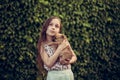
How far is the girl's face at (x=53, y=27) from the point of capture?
15.6 feet

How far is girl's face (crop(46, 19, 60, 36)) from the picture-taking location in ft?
15.6

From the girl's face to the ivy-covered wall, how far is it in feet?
6.64

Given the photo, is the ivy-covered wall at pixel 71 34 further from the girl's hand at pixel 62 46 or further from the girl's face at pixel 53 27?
the girl's hand at pixel 62 46

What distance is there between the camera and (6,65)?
22.3ft

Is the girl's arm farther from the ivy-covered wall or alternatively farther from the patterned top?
the ivy-covered wall

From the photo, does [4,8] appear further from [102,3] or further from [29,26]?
[102,3]

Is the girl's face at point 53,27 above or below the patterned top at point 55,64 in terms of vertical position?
above

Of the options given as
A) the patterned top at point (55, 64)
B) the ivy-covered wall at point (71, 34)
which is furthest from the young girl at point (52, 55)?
the ivy-covered wall at point (71, 34)

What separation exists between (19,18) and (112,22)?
1947 mm

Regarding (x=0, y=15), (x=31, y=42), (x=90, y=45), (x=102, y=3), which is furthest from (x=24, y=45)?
(x=102, y=3)

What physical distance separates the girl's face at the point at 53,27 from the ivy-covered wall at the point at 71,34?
Result: 6.64 feet

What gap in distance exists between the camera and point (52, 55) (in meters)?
4.64

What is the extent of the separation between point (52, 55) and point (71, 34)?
251cm

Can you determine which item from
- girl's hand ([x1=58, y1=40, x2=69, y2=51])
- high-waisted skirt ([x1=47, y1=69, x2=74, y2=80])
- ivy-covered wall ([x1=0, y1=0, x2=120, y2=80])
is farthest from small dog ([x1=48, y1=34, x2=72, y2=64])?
ivy-covered wall ([x1=0, y1=0, x2=120, y2=80])
